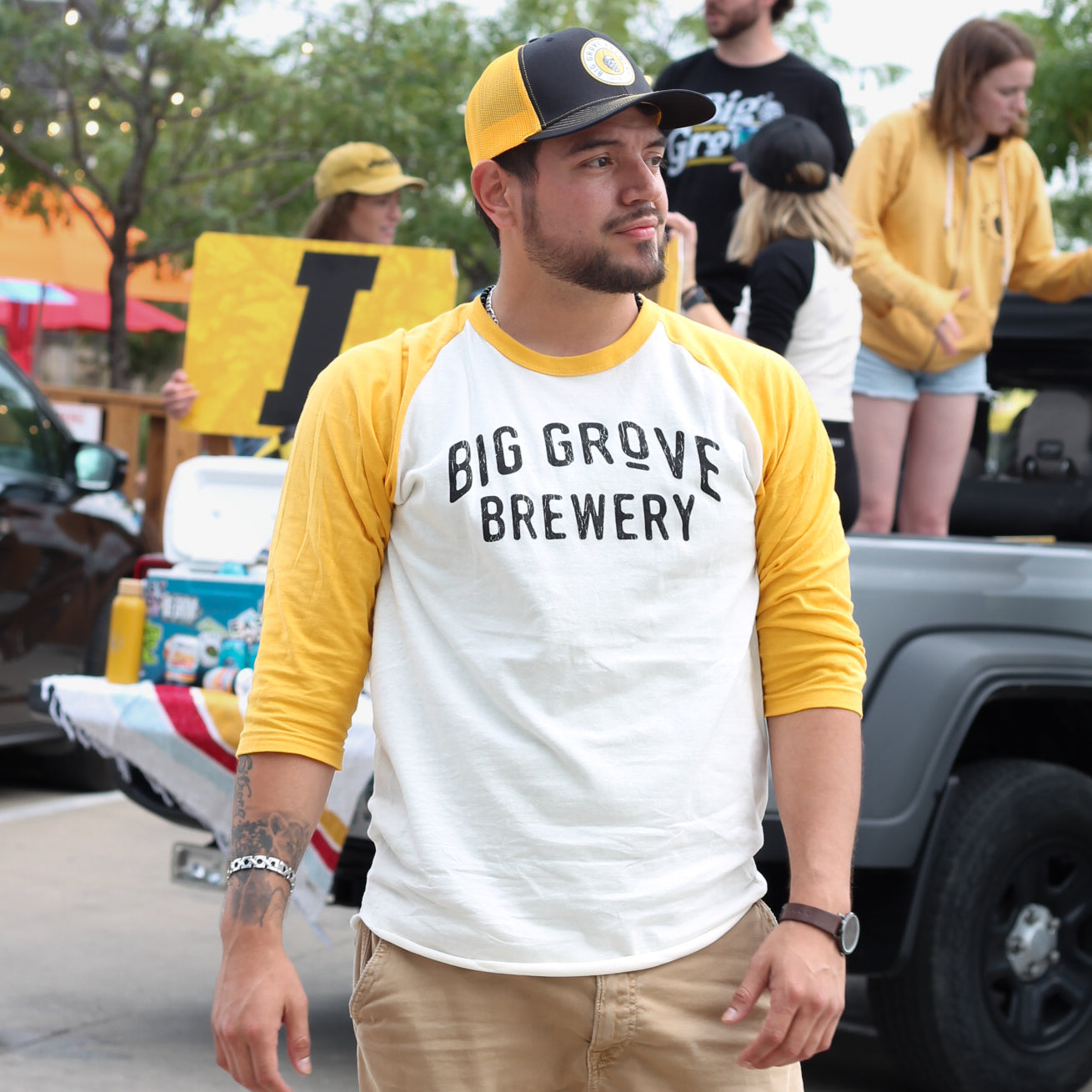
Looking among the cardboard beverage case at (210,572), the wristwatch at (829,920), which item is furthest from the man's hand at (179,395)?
the wristwatch at (829,920)

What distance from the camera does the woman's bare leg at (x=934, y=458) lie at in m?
4.95

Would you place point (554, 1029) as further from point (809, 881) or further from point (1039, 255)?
point (1039, 255)

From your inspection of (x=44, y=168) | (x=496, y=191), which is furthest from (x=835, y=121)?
(x=44, y=168)

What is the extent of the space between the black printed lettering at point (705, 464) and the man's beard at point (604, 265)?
0.20 metres

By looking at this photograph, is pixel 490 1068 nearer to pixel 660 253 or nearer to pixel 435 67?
pixel 660 253

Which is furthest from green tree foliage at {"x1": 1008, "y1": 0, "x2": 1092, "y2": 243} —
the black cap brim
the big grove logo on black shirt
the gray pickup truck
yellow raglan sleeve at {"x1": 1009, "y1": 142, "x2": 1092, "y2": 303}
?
the black cap brim

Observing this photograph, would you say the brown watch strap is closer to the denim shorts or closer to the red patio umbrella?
the denim shorts

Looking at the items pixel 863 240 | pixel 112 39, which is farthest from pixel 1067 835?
pixel 112 39

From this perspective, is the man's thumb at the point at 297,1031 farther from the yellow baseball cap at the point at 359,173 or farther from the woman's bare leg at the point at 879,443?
the yellow baseball cap at the point at 359,173

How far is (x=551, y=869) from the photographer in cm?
186

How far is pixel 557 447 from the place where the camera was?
1943mm

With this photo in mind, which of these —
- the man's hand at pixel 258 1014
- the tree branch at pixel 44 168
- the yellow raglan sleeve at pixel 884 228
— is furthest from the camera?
the tree branch at pixel 44 168

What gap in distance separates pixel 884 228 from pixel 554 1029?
3556mm

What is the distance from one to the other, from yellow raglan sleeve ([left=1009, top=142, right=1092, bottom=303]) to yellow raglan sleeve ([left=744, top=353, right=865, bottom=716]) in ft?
11.1
